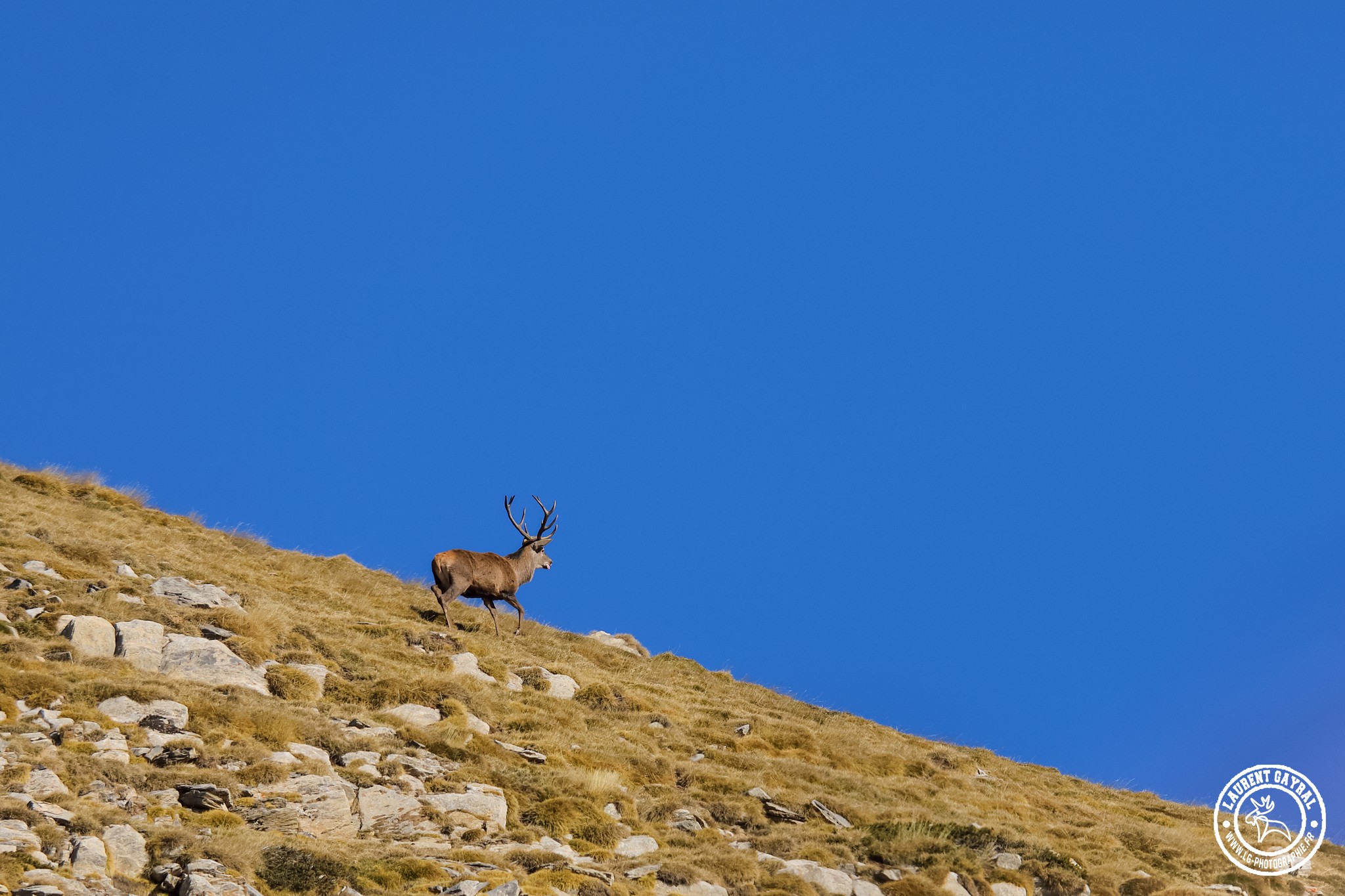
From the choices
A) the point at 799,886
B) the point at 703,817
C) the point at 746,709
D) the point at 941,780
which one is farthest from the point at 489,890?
the point at 746,709

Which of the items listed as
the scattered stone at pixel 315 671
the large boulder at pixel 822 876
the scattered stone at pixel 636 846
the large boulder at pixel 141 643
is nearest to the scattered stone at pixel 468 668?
the scattered stone at pixel 315 671

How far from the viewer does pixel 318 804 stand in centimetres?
1396

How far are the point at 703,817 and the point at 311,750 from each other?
5.95 meters

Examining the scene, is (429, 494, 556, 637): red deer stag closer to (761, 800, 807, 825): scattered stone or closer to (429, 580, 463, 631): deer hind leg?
(429, 580, 463, 631): deer hind leg

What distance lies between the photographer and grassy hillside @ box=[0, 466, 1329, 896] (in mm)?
13094

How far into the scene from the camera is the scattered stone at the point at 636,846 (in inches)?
593

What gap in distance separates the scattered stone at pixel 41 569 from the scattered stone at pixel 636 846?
38.4ft

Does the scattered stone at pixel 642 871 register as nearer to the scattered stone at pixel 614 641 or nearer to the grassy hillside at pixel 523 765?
the grassy hillside at pixel 523 765

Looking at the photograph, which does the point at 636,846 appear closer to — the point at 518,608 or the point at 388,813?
the point at 388,813

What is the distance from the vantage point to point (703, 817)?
17141 millimetres

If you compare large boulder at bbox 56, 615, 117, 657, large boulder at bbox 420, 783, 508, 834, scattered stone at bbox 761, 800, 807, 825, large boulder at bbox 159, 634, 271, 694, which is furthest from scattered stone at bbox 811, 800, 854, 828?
large boulder at bbox 56, 615, 117, 657

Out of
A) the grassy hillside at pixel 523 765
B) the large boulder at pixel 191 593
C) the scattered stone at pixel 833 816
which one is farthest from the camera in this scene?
the large boulder at pixel 191 593

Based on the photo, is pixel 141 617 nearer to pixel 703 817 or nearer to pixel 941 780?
pixel 703 817

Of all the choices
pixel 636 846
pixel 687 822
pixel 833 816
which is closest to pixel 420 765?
pixel 636 846
